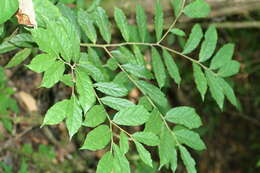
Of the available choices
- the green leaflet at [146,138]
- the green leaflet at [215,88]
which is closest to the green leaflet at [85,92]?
the green leaflet at [146,138]

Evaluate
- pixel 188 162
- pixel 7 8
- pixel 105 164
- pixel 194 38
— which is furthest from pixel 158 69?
pixel 7 8

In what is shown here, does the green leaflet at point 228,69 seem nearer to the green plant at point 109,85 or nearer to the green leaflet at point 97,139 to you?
the green plant at point 109,85

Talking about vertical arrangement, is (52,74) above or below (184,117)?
above

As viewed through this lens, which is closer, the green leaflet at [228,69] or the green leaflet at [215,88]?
the green leaflet at [215,88]

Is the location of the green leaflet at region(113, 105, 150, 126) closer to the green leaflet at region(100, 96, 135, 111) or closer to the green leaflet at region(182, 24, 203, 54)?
the green leaflet at region(100, 96, 135, 111)

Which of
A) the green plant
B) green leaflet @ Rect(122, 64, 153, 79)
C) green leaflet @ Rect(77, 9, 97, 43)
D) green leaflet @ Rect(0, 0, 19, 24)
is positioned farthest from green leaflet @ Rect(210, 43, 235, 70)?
green leaflet @ Rect(0, 0, 19, 24)

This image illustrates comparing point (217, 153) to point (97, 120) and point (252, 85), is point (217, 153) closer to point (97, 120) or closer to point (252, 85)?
point (252, 85)

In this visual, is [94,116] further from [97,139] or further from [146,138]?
[146,138]
